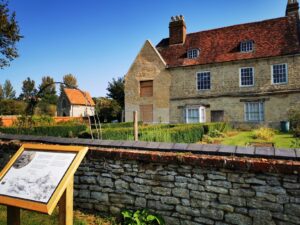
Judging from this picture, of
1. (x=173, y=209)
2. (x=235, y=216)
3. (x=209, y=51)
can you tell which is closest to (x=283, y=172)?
(x=235, y=216)

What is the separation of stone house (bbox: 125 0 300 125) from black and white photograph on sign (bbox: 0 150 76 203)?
22007 mm

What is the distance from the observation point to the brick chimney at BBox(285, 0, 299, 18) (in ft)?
78.1

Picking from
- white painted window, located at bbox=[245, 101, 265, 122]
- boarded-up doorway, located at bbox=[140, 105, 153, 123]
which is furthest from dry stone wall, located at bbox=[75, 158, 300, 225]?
boarded-up doorway, located at bbox=[140, 105, 153, 123]

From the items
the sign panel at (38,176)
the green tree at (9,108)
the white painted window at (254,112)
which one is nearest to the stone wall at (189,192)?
the sign panel at (38,176)

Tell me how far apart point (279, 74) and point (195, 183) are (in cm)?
2124

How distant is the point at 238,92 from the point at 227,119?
2756 millimetres

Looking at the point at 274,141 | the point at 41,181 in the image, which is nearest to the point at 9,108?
the point at 274,141

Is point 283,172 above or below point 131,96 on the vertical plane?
below

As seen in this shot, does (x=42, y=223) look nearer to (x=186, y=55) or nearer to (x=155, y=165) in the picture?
(x=155, y=165)

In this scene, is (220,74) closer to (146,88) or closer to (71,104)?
(146,88)

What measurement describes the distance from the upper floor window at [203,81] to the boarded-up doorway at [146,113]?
5.75 m

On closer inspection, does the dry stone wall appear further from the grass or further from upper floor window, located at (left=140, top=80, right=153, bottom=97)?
upper floor window, located at (left=140, top=80, right=153, bottom=97)

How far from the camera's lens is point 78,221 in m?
5.58

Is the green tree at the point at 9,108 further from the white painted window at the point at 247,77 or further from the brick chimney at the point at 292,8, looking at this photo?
the brick chimney at the point at 292,8
